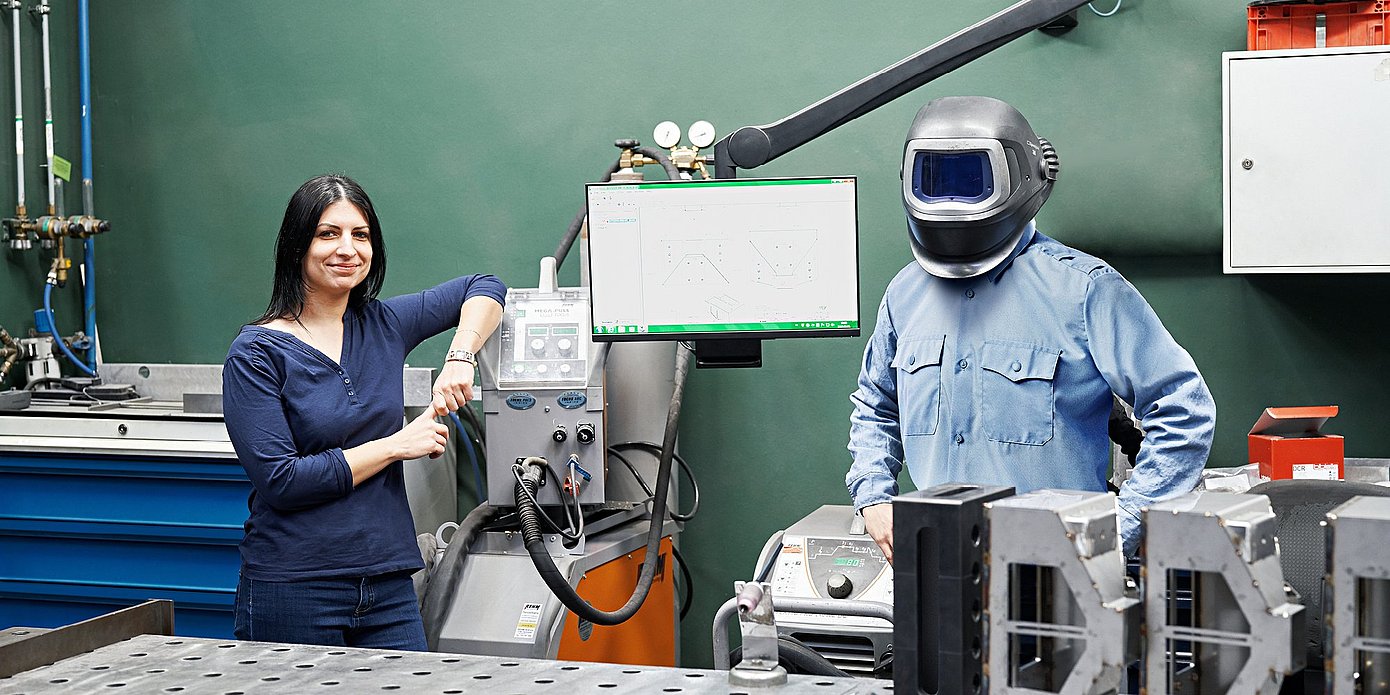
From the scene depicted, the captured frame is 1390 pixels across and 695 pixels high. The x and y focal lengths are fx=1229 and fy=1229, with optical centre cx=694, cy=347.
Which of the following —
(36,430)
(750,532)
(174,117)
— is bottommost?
(750,532)

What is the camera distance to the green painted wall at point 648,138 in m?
3.15

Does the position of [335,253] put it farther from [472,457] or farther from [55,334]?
[55,334]

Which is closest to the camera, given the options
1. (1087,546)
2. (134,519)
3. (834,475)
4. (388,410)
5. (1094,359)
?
(1087,546)

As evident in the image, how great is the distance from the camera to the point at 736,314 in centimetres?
233

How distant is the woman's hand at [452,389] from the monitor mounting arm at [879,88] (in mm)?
643

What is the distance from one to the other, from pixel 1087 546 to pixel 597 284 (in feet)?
5.33

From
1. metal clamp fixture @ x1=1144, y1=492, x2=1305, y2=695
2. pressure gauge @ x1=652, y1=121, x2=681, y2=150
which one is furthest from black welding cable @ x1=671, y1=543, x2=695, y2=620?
metal clamp fixture @ x1=1144, y1=492, x2=1305, y2=695

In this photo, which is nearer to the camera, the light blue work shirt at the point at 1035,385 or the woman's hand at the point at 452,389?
the light blue work shirt at the point at 1035,385

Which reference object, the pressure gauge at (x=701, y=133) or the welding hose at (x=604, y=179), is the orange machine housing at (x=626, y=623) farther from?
the pressure gauge at (x=701, y=133)

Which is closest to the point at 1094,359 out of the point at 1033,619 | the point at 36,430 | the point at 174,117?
the point at 1033,619

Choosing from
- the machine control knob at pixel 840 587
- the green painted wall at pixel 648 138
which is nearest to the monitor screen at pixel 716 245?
the machine control knob at pixel 840 587

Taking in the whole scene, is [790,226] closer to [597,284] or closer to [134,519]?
[597,284]

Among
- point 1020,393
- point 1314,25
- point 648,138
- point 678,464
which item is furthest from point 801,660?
point 1314,25

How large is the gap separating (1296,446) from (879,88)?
1.55 metres
